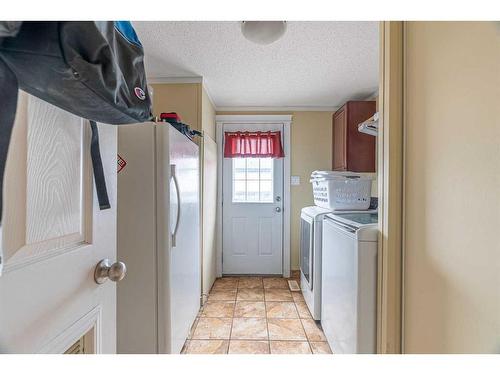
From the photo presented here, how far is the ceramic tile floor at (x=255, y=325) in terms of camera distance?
1.77 meters

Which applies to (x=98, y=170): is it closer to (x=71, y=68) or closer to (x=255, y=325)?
(x=71, y=68)

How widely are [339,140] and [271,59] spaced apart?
4.62 ft

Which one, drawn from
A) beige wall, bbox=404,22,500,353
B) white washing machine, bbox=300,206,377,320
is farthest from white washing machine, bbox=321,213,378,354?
white washing machine, bbox=300,206,377,320

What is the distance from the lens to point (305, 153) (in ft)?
10.7

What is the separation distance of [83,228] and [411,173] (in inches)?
46.9

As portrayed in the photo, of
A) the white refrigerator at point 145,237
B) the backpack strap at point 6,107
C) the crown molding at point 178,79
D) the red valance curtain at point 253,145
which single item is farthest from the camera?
the red valance curtain at point 253,145

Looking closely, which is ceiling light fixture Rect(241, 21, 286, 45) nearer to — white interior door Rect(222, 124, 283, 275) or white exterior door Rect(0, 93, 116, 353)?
white exterior door Rect(0, 93, 116, 353)

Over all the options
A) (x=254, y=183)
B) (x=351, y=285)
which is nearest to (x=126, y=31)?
(x=351, y=285)

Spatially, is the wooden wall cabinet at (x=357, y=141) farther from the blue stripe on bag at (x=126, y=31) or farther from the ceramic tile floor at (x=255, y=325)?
the blue stripe on bag at (x=126, y=31)

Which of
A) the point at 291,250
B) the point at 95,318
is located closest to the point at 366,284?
the point at 95,318

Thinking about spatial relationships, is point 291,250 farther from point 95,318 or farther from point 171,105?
point 95,318

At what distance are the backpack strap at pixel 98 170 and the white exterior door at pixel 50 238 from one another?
0.01m

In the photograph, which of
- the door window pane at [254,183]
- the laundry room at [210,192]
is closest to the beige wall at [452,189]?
the laundry room at [210,192]

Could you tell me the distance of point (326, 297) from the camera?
1806 mm
